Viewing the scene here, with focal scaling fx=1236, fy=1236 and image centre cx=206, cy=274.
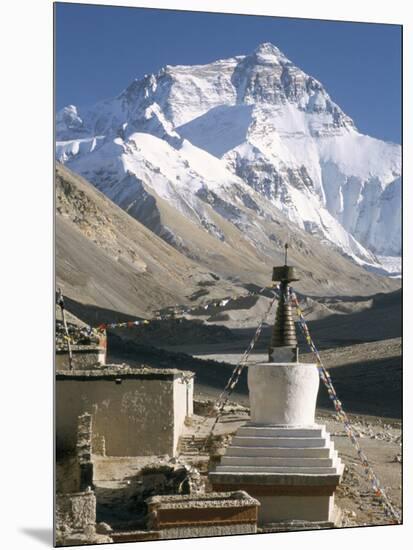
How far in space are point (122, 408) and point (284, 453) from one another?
3.36m

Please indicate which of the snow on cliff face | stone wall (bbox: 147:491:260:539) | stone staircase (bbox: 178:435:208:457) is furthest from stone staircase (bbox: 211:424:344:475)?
the snow on cliff face

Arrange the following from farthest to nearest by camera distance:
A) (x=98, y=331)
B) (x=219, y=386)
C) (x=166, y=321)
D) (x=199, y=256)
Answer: (x=199, y=256)
(x=166, y=321)
(x=219, y=386)
(x=98, y=331)

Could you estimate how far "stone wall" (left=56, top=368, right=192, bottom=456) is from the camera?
45.0 ft

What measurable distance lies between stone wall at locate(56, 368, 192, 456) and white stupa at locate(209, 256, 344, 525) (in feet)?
9.37

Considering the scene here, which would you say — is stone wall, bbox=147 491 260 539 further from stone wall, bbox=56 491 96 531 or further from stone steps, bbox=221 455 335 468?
stone wall, bbox=56 491 96 531

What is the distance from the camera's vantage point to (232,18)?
11.9 meters

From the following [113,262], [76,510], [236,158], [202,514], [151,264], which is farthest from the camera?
[236,158]

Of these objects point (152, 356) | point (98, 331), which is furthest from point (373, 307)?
point (98, 331)

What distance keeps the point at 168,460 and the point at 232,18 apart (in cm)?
494

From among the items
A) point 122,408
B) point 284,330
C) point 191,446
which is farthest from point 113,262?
point 284,330

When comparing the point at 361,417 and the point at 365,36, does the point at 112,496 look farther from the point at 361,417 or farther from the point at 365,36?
the point at 361,417

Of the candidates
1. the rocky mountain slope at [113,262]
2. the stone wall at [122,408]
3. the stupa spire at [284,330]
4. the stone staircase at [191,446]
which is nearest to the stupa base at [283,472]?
the stupa spire at [284,330]

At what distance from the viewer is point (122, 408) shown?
13.9 metres

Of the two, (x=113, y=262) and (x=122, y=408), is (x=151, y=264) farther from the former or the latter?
(x=122, y=408)
